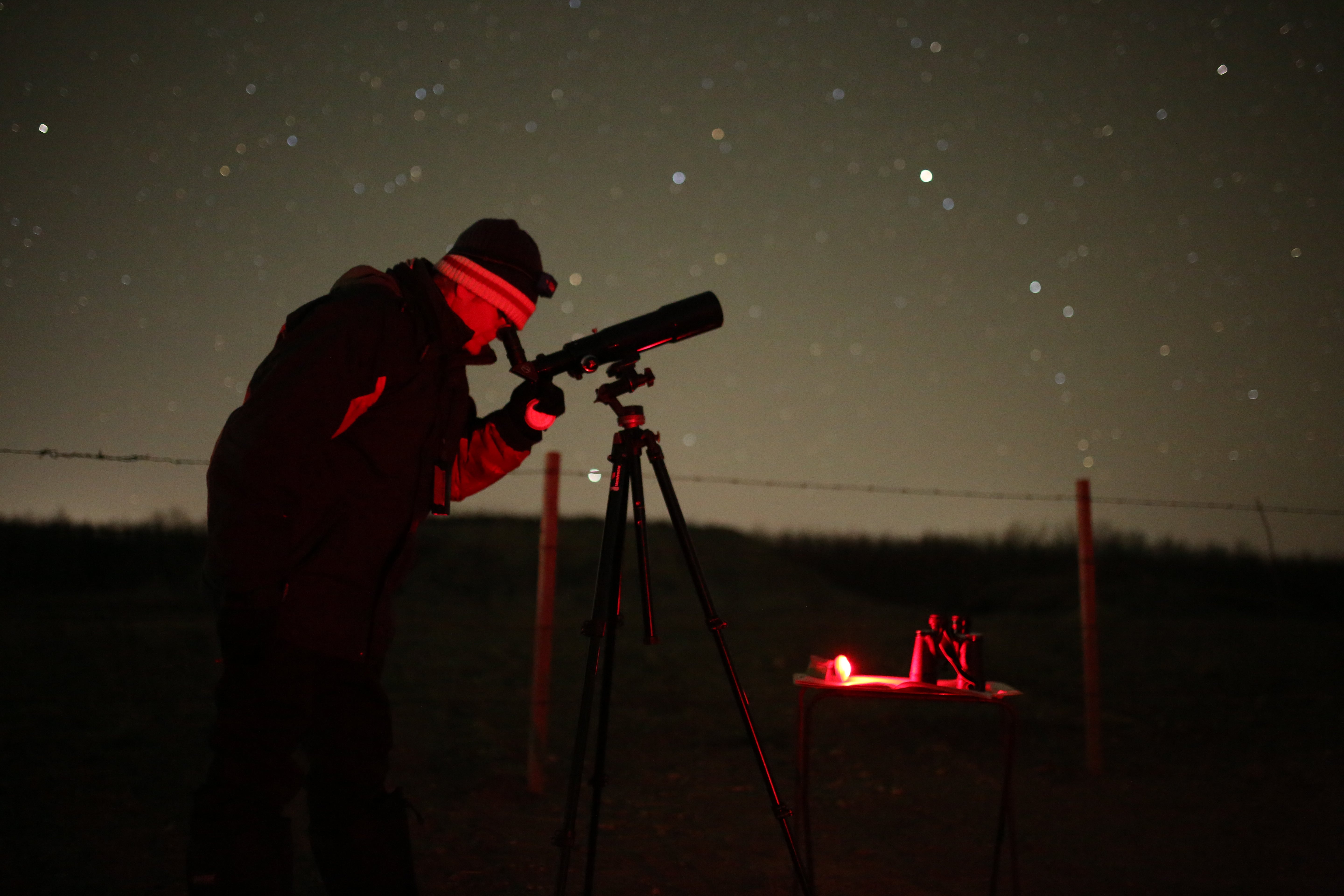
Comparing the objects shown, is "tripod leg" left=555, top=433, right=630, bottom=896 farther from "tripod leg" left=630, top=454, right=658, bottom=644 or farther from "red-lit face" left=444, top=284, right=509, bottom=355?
"red-lit face" left=444, top=284, right=509, bottom=355

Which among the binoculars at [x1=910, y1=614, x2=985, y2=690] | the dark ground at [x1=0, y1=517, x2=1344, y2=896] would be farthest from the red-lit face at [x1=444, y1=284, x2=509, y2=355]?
the dark ground at [x1=0, y1=517, x2=1344, y2=896]

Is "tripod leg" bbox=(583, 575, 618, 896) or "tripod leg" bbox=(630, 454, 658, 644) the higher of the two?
"tripod leg" bbox=(630, 454, 658, 644)

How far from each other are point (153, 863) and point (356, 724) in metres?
2.02

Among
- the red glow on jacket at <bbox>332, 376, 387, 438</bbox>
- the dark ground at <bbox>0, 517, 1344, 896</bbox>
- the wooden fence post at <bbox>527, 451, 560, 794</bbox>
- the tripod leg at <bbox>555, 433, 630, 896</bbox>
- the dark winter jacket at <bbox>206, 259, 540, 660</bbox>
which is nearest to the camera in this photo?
the dark winter jacket at <bbox>206, 259, 540, 660</bbox>

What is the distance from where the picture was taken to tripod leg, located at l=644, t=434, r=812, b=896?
2.23 m

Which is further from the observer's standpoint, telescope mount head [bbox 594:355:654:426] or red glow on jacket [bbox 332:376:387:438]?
telescope mount head [bbox 594:355:654:426]

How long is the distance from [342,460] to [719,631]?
1.11 meters

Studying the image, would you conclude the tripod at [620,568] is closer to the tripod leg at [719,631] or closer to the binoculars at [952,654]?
the tripod leg at [719,631]

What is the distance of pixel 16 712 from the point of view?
17.6ft

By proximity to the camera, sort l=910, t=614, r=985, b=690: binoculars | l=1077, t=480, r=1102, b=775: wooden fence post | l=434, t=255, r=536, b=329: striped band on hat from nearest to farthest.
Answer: l=434, t=255, r=536, b=329: striped band on hat, l=910, t=614, r=985, b=690: binoculars, l=1077, t=480, r=1102, b=775: wooden fence post

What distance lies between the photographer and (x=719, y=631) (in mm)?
2291

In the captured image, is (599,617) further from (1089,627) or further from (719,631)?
(1089,627)

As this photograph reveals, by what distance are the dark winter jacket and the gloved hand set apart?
0.21m

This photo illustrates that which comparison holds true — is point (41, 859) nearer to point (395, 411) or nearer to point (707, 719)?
point (395, 411)
